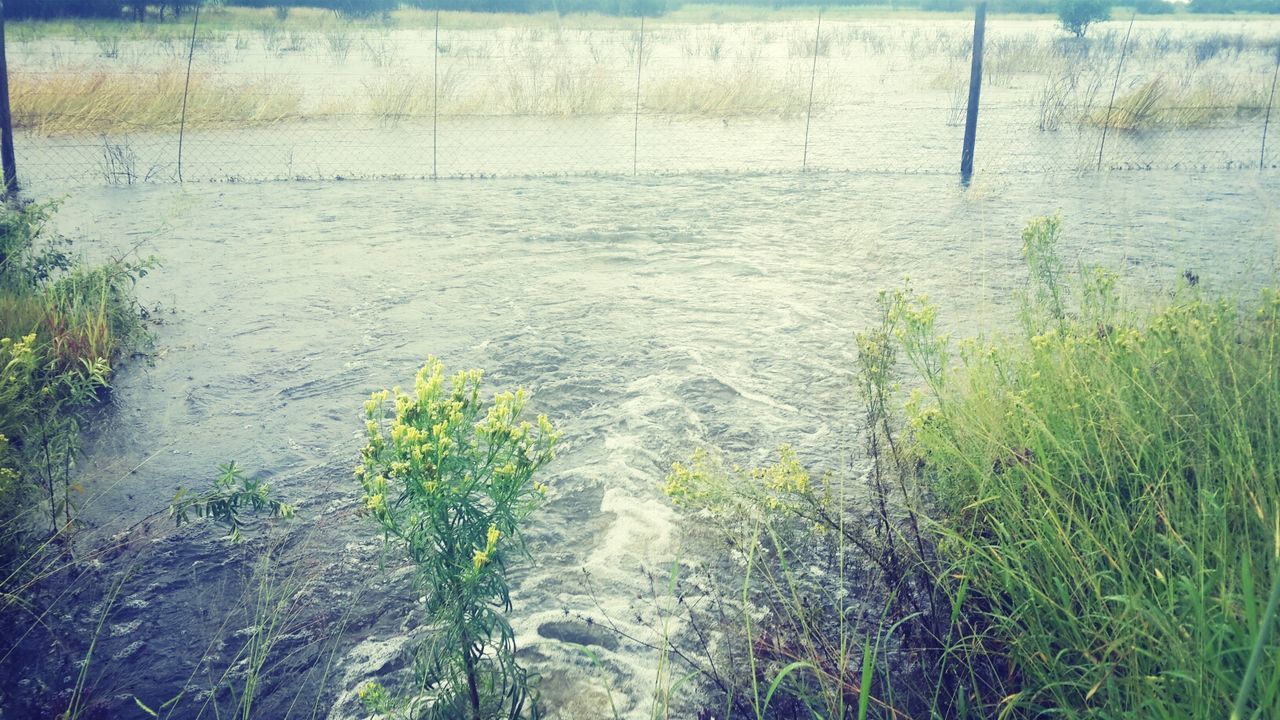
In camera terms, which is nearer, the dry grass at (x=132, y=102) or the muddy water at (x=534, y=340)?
the muddy water at (x=534, y=340)

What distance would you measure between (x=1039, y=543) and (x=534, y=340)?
3067mm

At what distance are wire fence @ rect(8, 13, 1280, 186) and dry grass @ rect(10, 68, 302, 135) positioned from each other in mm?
35

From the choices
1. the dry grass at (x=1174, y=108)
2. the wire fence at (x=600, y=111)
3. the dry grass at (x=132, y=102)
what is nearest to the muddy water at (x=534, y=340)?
the wire fence at (x=600, y=111)

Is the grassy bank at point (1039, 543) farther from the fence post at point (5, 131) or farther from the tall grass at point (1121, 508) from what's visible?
the fence post at point (5, 131)

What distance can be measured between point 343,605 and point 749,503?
137 cm

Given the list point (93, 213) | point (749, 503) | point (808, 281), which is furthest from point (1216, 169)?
point (93, 213)

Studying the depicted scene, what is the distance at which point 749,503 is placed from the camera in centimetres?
329

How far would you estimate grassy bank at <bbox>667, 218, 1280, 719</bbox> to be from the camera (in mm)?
2012

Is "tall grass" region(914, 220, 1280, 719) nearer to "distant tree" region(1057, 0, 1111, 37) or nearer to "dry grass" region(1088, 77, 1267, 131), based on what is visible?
"dry grass" region(1088, 77, 1267, 131)

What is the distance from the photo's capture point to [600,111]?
46.5ft

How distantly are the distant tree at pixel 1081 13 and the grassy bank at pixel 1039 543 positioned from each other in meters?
24.8

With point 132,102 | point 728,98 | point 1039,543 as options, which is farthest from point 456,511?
point 728,98

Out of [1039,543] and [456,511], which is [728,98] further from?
[456,511]

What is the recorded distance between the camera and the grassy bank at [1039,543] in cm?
201
